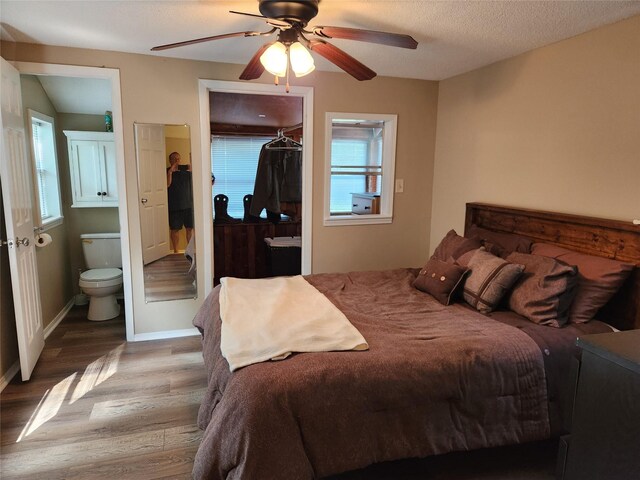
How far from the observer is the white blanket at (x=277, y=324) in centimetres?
188

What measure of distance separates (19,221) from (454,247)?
3.04 meters

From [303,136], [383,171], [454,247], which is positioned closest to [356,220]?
[383,171]

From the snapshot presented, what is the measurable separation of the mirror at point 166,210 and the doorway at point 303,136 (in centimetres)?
13

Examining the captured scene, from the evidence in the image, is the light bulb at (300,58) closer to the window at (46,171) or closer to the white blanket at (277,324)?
the white blanket at (277,324)

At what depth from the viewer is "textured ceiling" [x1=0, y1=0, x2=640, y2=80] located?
2.18 metres

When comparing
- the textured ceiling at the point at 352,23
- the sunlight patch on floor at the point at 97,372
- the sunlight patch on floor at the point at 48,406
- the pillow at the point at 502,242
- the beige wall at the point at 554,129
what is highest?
the textured ceiling at the point at 352,23

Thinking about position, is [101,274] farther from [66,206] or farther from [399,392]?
[399,392]

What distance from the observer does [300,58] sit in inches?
84.7

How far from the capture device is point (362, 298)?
2.70m

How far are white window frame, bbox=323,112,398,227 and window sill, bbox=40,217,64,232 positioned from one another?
243cm

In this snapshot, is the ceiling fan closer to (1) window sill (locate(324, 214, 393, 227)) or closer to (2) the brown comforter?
(2) the brown comforter

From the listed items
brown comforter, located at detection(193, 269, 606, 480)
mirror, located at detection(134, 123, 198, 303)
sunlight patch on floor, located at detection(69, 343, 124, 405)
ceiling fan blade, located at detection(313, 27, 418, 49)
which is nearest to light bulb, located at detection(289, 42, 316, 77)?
ceiling fan blade, located at detection(313, 27, 418, 49)

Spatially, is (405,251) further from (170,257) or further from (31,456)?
(31,456)

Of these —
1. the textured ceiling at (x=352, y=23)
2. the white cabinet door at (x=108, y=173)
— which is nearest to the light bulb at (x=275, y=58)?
the textured ceiling at (x=352, y=23)
